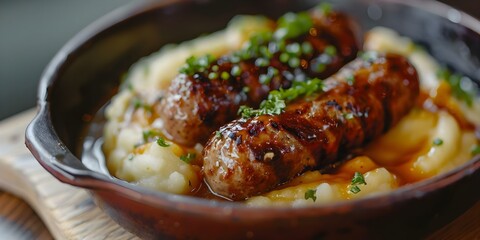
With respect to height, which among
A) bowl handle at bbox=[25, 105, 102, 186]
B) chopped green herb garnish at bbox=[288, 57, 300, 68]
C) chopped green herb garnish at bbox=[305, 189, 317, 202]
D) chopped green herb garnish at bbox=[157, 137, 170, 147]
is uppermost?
chopped green herb garnish at bbox=[288, 57, 300, 68]

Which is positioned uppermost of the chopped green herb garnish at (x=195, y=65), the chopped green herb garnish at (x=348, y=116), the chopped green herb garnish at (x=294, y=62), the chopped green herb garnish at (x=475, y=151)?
the chopped green herb garnish at (x=195, y=65)

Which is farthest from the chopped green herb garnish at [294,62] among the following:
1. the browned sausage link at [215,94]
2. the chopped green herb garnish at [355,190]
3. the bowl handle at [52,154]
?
the bowl handle at [52,154]

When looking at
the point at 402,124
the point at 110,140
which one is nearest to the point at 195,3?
the point at 110,140

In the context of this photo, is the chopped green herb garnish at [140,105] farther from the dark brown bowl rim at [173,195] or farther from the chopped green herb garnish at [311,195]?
the chopped green herb garnish at [311,195]

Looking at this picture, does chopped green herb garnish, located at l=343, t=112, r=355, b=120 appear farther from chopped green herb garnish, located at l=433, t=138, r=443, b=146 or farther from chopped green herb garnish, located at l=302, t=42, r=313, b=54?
chopped green herb garnish, located at l=302, t=42, r=313, b=54

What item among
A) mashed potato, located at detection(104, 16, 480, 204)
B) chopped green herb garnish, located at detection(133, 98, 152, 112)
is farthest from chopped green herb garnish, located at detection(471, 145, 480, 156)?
chopped green herb garnish, located at detection(133, 98, 152, 112)
